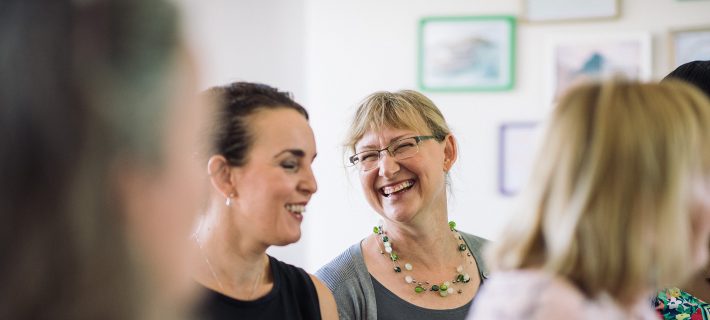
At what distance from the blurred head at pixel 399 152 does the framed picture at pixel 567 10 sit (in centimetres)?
151

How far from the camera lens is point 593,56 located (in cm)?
361

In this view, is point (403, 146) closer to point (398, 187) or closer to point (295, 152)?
point (398, 187)

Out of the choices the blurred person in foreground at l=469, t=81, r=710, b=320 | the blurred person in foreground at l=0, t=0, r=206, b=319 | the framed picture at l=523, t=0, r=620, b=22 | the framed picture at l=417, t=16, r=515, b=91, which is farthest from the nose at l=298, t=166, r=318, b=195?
the framed picture at l=523, t=0, r=620, b=22

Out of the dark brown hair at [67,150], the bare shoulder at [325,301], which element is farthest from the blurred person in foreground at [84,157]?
the bare shoulder at [325,301]

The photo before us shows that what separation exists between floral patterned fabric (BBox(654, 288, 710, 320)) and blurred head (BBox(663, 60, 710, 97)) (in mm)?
498

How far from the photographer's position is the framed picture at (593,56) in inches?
139

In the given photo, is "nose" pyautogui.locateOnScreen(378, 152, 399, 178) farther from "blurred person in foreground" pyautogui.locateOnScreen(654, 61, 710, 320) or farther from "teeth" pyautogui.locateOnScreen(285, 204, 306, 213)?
"blurred person in foreground" pyautogui.locateOnScreen(654, 61, 710, 320)

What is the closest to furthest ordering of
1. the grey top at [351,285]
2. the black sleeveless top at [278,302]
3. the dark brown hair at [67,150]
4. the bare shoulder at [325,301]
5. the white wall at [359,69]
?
the dark brown hair at [67,150] < the black sleeveless top at [278,302] < the bare shoulder at [325,301] < the grey top at [351,285] < the white wall at [359,69]

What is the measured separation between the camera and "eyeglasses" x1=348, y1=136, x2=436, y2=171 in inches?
90.3

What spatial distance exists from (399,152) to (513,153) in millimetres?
1536

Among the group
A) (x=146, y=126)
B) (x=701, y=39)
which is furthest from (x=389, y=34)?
(x=146, y=126)

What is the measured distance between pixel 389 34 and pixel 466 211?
39.3 inches

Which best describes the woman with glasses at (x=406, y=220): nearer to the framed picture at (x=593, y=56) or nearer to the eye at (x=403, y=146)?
the eye at (x=403, y=146)

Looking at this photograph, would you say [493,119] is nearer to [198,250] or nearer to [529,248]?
[198,250]
